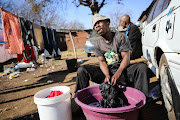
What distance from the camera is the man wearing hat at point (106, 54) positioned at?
81.7 inches

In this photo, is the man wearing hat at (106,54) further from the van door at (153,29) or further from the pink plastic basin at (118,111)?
the van door at (153,29)

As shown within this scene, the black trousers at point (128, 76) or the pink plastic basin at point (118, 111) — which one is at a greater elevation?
the black trousers at point (128, 76)

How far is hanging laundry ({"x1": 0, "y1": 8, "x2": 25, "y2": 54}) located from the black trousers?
9.94ft

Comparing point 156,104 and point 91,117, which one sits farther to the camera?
point 156,104

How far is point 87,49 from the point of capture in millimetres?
8453

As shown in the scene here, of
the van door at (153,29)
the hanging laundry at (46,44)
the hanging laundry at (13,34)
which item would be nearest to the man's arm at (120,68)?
the van door at (153,29)

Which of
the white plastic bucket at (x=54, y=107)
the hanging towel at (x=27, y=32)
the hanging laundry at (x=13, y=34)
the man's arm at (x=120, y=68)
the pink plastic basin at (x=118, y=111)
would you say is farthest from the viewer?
the hanging towel at (x=27, y=32)

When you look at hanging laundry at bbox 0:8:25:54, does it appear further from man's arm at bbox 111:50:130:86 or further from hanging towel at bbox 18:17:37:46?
man's arm at bbox 111:50:130:86

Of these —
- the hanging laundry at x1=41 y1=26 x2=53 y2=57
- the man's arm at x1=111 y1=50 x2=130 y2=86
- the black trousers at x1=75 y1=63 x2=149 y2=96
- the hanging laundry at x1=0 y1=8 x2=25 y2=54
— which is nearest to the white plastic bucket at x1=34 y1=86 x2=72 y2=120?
the black trousers at x1=75 y1=63 x2=149 y2=96

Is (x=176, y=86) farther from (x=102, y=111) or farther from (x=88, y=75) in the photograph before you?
(x=88, y=75)

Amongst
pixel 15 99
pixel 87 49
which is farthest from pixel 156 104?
pixel 87 49

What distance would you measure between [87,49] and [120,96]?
6629mm

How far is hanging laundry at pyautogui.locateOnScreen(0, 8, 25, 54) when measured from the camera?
13.1ft

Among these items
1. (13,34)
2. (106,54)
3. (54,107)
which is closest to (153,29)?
(106,54)
